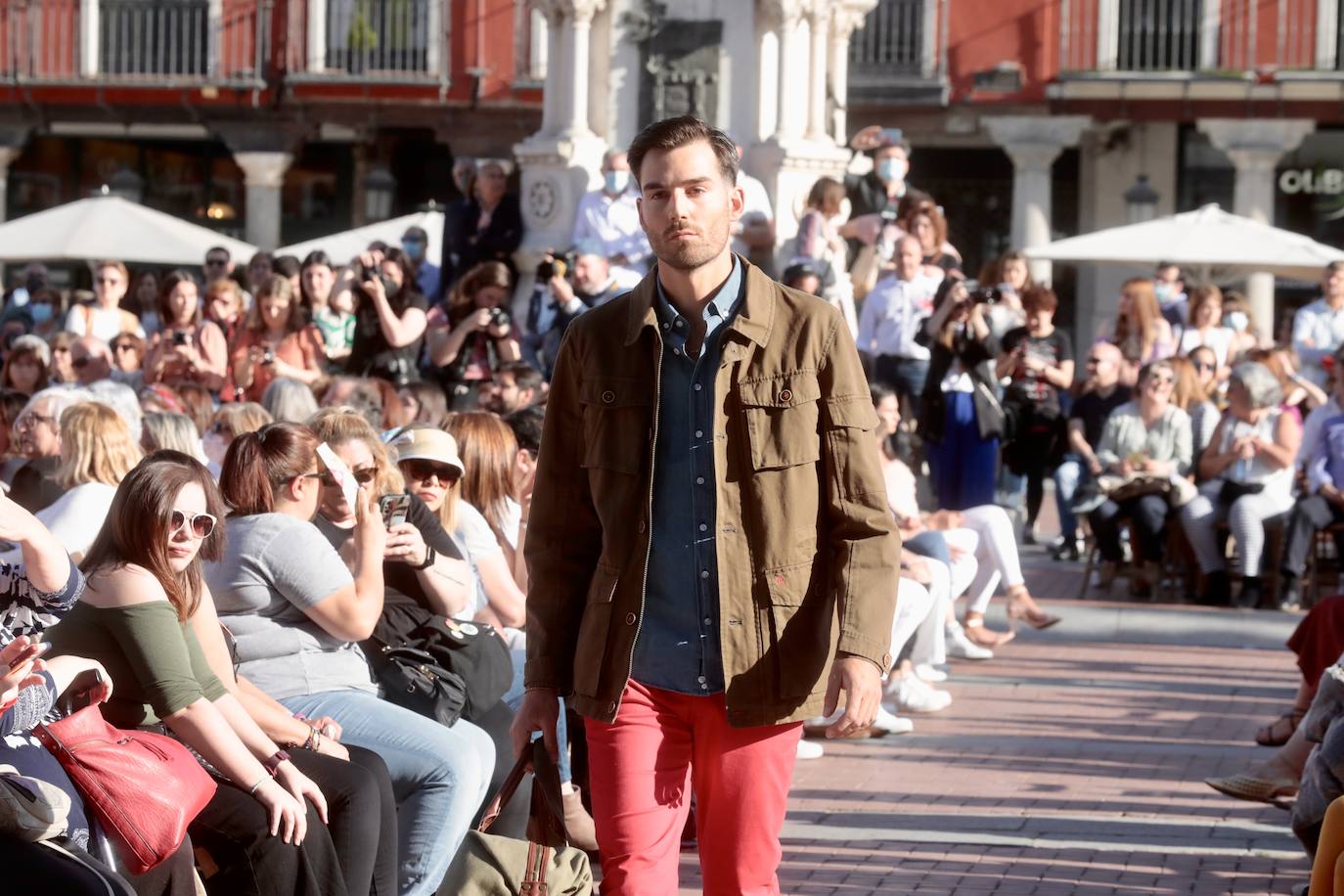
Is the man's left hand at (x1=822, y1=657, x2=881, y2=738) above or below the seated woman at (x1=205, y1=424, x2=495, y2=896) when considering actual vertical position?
above

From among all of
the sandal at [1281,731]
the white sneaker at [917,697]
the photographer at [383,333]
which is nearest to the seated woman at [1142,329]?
the photographer at [383,333]

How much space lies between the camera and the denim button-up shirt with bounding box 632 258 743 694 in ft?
13.7

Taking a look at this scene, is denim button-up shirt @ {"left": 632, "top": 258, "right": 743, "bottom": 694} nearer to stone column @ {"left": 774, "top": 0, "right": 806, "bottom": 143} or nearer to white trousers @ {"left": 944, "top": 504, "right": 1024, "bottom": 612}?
white trousers @ {"left": 944, "top": 504, "right": 1024, "bottom": 612}

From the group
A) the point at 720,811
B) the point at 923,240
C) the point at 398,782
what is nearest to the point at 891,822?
the point at 398,782

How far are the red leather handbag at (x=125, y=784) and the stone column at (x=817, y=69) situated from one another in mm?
11800

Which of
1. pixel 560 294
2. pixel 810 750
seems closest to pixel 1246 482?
pixel 560 294

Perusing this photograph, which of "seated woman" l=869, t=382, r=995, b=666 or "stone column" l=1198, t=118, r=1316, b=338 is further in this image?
"stone column" l=1198, t=118, r=1316, b=338

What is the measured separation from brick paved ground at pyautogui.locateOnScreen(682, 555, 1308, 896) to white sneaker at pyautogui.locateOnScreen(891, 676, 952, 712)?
6 cm

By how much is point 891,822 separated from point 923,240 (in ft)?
24.6

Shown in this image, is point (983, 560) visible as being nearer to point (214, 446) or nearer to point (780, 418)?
point (214, 446)

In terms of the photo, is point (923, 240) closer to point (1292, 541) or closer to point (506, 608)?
point (1292, 541)

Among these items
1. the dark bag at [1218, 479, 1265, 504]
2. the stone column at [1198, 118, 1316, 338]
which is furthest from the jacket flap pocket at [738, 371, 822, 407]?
the stone column at [1198, 118, 1316, 338]

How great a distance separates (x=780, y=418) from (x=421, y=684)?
2.46m

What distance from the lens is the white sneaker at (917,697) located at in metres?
9.41
